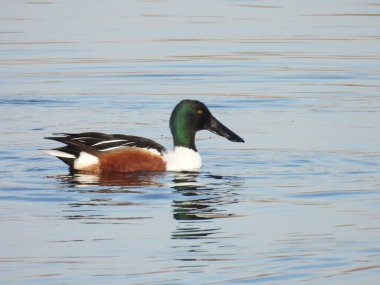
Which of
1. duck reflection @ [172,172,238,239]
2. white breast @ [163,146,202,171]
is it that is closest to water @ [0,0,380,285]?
duck reflection @ [172,172,238,239]

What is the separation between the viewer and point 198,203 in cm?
1026

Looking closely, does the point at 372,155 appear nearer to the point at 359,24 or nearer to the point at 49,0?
the point at 359,24

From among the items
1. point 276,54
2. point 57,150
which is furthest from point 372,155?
point 276,54

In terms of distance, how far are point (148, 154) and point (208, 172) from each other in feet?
1.99

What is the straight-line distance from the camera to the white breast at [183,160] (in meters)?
12.0

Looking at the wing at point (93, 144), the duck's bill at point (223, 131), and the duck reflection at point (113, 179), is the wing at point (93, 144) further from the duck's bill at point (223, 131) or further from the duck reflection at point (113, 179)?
the duck's bill at point (223, 131)

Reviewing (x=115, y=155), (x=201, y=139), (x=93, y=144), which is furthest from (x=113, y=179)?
(x=201, y=139)

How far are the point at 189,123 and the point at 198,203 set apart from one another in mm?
2329

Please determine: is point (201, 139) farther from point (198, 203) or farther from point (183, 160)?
point (198, 203)

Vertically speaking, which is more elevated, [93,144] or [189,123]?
[189,123]

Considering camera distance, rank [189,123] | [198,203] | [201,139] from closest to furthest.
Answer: [198,203], [189,123], [201,139]

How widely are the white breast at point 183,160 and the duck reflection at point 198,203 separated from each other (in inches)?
5.6

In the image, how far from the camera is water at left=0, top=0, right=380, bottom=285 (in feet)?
27.2

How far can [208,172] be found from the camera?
11844 millimetres
